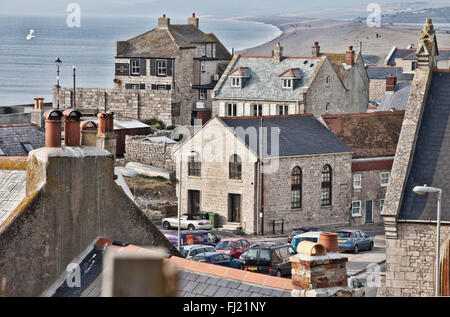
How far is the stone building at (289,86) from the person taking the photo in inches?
3378

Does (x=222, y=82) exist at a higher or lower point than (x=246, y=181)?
higher

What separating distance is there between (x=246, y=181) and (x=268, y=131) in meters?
3.36

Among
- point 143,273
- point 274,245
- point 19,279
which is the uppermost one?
point 143,273

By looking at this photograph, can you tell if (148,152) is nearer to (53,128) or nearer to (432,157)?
(432,157)

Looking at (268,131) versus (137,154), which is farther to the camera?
(137,154)

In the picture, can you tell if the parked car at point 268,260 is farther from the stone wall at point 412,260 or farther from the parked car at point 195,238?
the stone wall at point 412,260

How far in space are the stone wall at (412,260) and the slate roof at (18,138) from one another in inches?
1242

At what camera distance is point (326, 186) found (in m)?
63.1

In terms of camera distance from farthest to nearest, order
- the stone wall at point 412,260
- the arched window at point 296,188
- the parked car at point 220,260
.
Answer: the arched window at point 296,188, the parked car at point 220,260, the stone wall at point 412,260

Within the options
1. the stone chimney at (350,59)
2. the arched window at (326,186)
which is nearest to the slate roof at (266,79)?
the stone chimney at (350,59)
